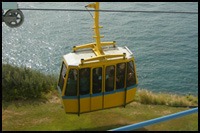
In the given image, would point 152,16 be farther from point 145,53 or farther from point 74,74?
point 74,74

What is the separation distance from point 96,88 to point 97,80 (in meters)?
0.25

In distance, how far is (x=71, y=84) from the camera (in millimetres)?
8164

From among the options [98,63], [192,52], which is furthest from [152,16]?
[98,63]

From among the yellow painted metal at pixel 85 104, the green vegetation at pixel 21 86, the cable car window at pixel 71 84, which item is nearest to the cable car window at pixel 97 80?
the yellow painted metal at pixel 85 104

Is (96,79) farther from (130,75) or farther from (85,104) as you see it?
(130,75)

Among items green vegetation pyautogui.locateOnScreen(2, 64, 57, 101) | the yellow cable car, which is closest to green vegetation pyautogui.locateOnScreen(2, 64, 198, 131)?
green vegetation pyautogui.locateOnScreen(2, 64, 57, 101)

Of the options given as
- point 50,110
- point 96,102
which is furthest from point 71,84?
point 50,110

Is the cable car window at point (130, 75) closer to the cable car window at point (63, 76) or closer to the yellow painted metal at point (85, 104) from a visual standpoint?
the yellow painted metal at point (85, 104)

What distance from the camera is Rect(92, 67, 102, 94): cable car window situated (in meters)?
8.14

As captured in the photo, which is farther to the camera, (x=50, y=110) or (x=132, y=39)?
(x=132, y=39)

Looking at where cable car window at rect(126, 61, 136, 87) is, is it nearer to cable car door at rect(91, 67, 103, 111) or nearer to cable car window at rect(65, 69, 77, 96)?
cable car door at rect(91, 67, 103, 111)

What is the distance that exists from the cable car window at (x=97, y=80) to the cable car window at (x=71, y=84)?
0.52m

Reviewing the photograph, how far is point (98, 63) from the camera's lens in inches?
316

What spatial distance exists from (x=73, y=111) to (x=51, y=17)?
2074 cm
